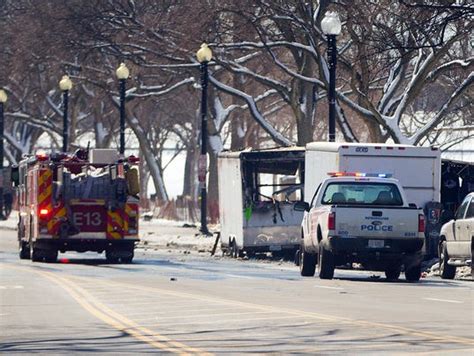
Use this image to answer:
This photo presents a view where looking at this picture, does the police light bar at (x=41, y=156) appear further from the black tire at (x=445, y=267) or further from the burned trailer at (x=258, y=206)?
the black tire at (x=445, y=267)

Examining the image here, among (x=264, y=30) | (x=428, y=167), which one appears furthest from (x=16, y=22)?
(x=428, y=167)

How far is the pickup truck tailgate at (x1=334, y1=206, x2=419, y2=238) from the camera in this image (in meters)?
27.4

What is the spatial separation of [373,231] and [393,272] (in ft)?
4.94

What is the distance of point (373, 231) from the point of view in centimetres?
2742

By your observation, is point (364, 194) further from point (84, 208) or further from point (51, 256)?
point (51, 256)

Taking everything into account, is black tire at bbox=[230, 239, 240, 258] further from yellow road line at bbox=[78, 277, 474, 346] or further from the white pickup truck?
yellow road line at bbox=[78, 277, 474, 346]

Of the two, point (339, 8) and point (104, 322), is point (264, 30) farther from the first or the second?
point (104, 322)

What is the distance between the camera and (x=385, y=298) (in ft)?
73.5

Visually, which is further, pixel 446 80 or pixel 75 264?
pixel 446 80

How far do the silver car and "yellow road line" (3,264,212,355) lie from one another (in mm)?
7154

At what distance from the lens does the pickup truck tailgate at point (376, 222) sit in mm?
27375

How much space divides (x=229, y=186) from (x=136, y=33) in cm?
1436

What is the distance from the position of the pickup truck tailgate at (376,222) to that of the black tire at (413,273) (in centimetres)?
75

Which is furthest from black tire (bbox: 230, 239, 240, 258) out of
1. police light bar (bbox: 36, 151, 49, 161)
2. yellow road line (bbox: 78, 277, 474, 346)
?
yellow road line (bbox: 78, 277, 474, 346)
